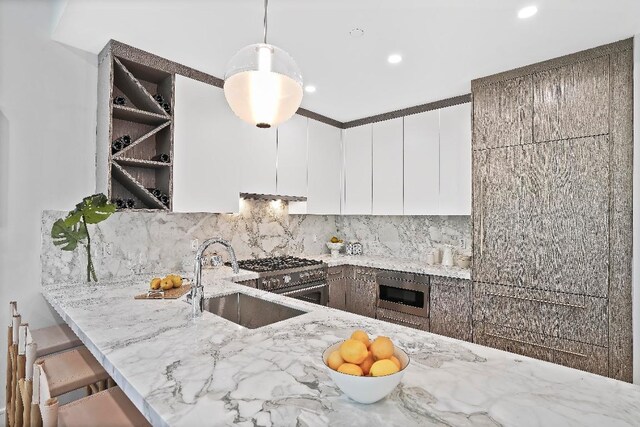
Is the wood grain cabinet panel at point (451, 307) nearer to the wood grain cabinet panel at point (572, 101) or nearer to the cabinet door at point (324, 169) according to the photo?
the wood grain cabinet panel at point (572, 101)

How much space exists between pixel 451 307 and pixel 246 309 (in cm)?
177

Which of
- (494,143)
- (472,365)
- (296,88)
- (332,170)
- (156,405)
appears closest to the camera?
(156,405)

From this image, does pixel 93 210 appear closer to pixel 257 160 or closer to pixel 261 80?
pixel 257 160

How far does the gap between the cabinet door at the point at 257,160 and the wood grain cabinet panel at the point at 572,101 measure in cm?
219

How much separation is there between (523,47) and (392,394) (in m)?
2.40

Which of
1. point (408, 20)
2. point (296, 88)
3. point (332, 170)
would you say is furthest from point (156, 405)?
point (332, 170)

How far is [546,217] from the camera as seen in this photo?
8.17 ft

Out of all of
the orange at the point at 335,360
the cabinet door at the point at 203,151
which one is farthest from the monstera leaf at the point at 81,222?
the orange at the point at 335,360

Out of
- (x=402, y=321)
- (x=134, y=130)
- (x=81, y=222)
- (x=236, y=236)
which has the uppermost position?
(x=134, y=130)

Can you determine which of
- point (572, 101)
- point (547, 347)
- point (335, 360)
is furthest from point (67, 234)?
point (572, 101)

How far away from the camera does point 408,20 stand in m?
2.00

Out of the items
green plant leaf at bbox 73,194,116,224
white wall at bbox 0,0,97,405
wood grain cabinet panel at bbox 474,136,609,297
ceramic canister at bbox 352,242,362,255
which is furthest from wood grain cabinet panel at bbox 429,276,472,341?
white wall at bbox 0,0,97,405

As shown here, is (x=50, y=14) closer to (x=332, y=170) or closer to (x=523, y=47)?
(x=332, y=170)

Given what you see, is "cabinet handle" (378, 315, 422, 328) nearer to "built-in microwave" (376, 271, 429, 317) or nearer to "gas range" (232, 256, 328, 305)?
"built-in microwave" (376, 271, 429, 317)
